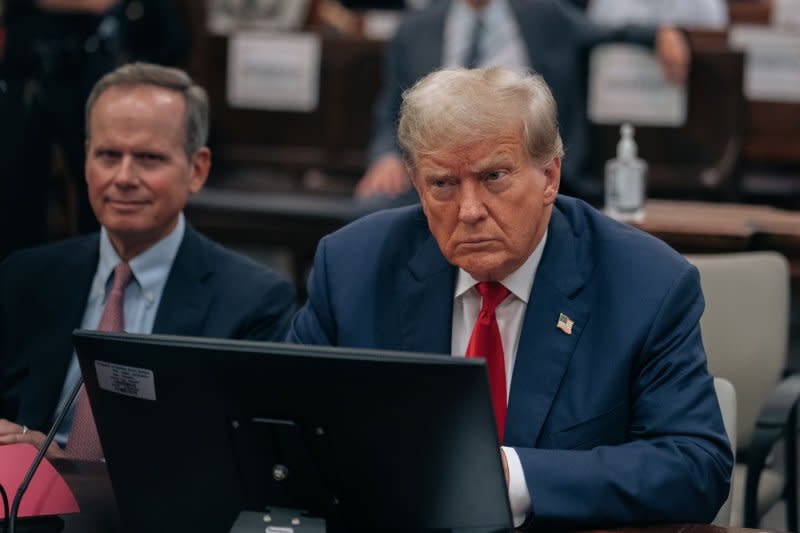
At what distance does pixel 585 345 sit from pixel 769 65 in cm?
422

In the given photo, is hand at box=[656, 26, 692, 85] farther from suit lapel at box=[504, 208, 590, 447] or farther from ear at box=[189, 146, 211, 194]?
suit lapel at box=[504, 208, 590, 447]

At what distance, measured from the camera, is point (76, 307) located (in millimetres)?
2910

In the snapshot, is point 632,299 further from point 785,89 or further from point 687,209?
point 785,89

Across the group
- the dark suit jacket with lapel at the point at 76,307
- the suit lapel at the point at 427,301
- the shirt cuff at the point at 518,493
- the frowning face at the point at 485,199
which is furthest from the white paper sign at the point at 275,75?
the shirt cuff at the point at 518,493

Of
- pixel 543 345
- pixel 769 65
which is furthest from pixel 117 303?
pixel 769 65

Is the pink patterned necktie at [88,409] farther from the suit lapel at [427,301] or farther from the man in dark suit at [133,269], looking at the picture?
the suit lapel at [427,301]

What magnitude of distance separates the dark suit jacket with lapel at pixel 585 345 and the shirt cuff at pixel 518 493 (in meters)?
0.01

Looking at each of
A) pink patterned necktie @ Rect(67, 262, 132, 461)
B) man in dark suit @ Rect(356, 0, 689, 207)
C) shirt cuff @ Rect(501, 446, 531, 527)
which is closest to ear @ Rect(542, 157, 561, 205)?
A: shirt cuff @ Rect(501, 446, 531, 527)

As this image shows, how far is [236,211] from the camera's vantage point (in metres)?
6.06

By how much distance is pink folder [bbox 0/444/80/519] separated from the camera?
1965 mm

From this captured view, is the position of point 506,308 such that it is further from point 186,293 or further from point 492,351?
point 186,293

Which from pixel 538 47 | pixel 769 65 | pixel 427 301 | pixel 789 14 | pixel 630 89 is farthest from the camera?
pixel 789 14

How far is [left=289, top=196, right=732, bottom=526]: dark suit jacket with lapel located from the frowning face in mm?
105

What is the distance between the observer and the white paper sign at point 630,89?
18.2 feet
